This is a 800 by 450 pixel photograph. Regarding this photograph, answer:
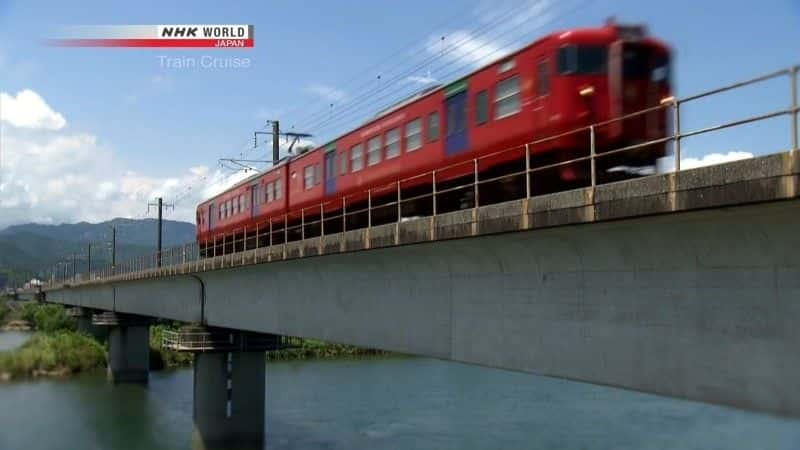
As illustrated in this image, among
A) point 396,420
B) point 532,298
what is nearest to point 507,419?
point 396,420

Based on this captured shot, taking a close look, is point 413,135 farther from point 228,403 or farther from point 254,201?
point 228,403

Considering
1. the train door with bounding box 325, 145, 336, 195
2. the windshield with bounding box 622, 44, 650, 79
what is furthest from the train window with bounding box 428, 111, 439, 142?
the train door with bounding box 325, 145, 336, 195

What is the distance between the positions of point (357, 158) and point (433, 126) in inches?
179

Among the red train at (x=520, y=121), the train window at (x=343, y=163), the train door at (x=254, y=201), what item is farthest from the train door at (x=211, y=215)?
the red train at (x=520, y=121)

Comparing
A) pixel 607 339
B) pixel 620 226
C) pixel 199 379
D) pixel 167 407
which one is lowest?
pixel 167 407

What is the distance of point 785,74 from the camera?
8859mm

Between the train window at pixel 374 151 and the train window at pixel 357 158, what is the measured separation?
0.50m

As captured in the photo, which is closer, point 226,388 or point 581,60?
point 581,60

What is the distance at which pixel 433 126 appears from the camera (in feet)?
60.1

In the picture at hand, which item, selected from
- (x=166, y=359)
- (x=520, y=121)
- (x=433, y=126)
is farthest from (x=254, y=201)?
(x=166, y=359)

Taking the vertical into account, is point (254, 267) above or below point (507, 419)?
above

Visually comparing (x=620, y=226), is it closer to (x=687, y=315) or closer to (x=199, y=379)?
(x=687, y=315)

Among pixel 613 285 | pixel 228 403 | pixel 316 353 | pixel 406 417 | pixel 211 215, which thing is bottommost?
pixel 316 353

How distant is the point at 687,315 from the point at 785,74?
10.7ft
